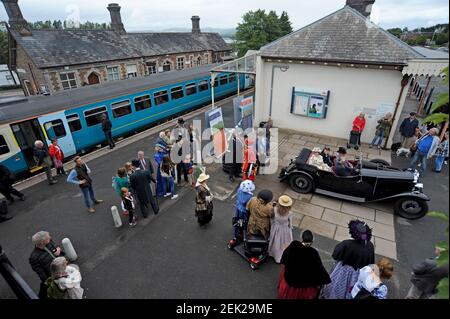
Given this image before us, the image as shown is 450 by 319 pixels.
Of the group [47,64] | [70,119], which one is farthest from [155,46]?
[70,119]

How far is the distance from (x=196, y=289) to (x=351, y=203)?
4791mm

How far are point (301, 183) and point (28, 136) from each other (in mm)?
9225

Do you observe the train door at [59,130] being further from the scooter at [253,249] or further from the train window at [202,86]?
the train window at [202,86]

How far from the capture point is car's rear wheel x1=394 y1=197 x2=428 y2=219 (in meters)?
5.90

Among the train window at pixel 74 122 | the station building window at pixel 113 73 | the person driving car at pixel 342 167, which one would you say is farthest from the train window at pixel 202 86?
the station building window at pixel 113 73

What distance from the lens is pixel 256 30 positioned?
108ft

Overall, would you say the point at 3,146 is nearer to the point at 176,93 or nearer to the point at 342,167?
the point at 176,93

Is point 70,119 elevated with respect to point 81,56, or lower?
lower

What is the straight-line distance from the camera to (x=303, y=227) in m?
5.95

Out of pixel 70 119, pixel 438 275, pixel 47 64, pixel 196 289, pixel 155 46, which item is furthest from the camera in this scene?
pixel 155 46

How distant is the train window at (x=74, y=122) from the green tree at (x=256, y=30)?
28.3m

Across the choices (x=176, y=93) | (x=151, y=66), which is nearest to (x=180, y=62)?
(x=151, y=66)

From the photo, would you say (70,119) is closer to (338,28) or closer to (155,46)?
(338,28)

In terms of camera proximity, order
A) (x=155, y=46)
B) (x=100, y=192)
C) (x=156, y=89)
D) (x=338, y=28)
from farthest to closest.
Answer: (x=155, y=46) < (x=156, y=89) < (x=338, y=28) < (x=100, y=192)
